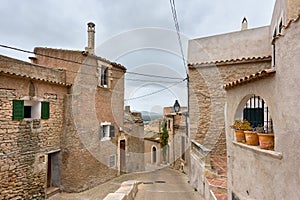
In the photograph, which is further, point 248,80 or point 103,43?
point 103,43

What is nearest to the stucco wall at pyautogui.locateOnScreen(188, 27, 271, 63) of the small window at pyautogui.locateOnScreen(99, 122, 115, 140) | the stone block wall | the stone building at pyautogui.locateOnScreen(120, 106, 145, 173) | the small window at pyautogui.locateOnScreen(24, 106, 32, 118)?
the stone block wall

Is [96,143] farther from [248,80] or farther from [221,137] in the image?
[248,80]

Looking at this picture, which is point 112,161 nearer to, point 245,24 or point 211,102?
point 211,102

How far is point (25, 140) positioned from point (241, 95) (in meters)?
8.67

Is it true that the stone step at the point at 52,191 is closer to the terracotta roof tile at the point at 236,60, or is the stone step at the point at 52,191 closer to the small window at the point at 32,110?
the small window at the point at 32,110

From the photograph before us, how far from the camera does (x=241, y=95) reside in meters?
5.29

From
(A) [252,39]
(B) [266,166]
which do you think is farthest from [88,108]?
(B) [266,166]

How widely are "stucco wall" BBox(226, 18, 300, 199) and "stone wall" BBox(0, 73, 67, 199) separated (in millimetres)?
8426

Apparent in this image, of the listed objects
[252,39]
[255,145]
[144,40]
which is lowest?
[255,145]

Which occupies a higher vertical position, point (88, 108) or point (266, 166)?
point (88, 108)

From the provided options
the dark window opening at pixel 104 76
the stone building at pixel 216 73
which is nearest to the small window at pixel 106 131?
the dark window opening at pixel 104 76

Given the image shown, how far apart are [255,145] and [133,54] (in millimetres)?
11644

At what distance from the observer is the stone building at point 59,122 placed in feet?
29.3

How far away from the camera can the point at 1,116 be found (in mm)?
8469
